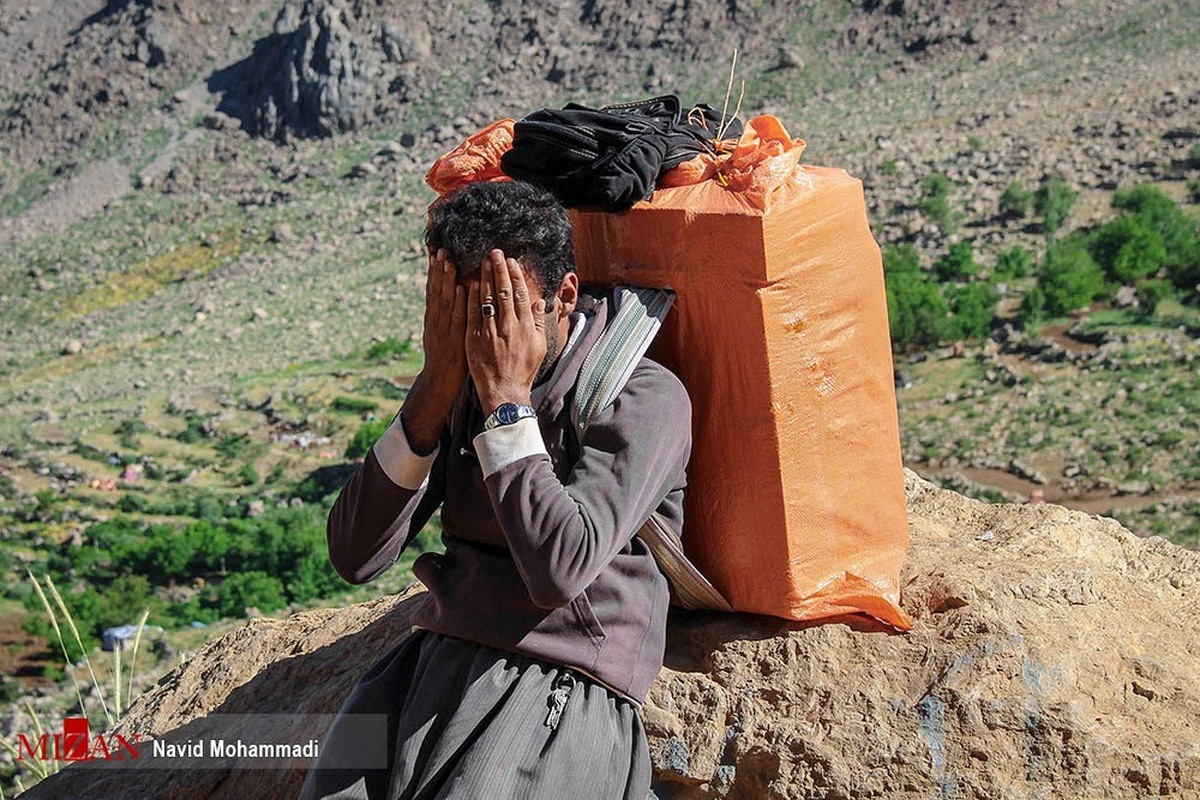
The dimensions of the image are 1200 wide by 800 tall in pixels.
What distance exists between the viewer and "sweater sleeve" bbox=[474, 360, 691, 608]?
2.03 meters

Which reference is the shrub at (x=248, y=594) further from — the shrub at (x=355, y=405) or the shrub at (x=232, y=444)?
the shrub at (x=355, y=405)

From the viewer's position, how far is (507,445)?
210 centimetres

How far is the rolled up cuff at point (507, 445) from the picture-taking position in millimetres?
2090

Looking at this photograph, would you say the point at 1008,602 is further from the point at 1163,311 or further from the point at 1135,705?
→ the point at 1163,311

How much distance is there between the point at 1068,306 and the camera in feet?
57.8

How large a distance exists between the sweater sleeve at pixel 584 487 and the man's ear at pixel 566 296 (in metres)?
0.18

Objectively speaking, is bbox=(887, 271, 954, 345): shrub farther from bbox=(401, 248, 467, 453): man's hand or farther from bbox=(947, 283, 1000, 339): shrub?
bbox=(401, 248, 467, 453): man's hand

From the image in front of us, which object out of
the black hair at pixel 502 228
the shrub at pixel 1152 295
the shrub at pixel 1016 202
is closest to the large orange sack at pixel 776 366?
the black hair at pixel 502 228

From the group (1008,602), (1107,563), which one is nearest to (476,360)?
(1008,602)

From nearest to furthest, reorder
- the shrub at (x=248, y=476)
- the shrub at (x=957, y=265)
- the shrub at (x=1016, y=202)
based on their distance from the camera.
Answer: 1. the shrub at (x=248, y=476)
2. the shrub at (x=957, y=265)
3. the shrub at (x=1016, y=202)

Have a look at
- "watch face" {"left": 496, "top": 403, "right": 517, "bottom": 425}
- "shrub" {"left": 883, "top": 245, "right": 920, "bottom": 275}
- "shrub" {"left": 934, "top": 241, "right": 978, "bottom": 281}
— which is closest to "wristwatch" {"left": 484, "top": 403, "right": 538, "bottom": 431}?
"watch face" {"left": 496, "top": 403, "right": 517, "bottom": 425}

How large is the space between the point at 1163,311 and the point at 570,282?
16.6 meters

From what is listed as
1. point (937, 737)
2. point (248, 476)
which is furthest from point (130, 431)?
point (937, 737)

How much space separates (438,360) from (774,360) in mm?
633
